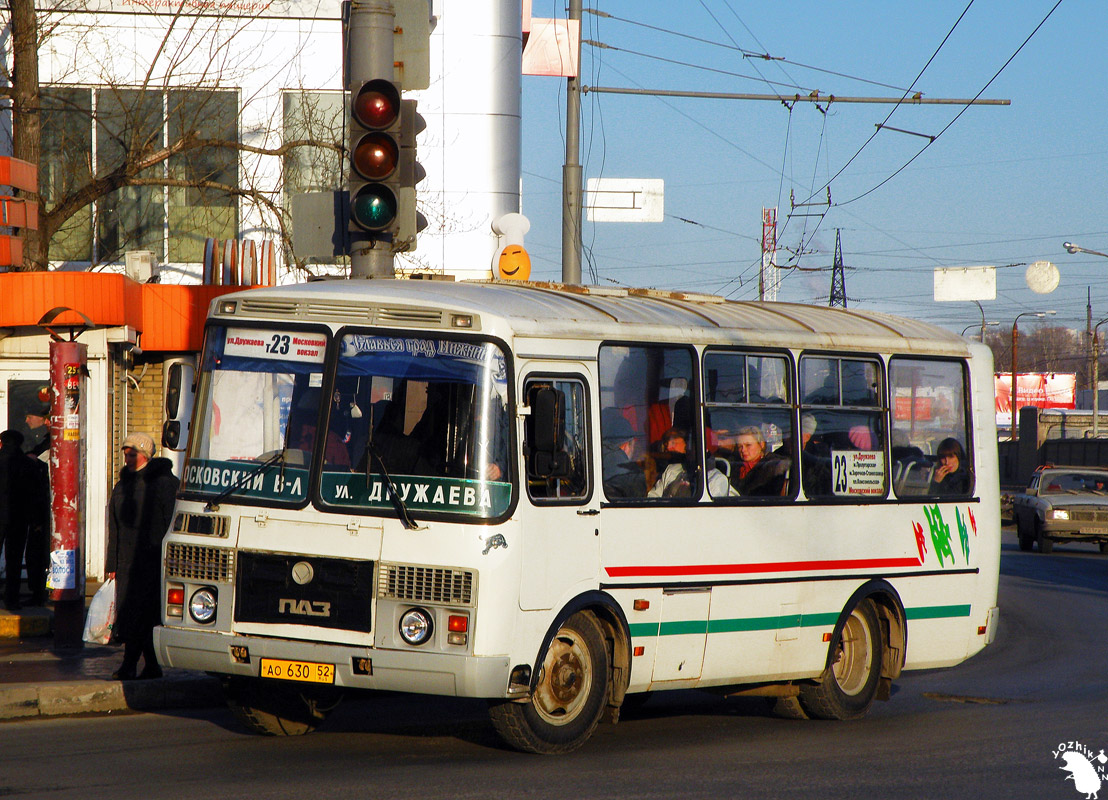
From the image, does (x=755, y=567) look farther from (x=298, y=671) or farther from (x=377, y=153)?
(x=377, y=153)

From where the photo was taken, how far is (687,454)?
29.8ft

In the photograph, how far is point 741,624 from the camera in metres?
9.24

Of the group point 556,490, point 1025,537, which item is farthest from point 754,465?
point 1025,537

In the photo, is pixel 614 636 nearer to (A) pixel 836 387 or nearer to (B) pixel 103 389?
(A) pixel 836 387

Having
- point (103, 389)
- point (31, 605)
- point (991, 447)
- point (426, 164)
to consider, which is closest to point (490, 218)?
point (426, 164)

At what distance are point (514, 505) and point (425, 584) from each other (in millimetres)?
627

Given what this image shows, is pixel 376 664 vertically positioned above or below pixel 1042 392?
below

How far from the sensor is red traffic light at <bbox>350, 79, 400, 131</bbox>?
394 inches

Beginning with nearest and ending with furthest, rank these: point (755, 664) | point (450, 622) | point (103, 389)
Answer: point (450, 622) < point (755, 664) < point (103, 389)

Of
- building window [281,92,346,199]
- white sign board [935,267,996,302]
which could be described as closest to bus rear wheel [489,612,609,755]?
building window [281,92,346,199]

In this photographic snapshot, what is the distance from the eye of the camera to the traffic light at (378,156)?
10.0 metres

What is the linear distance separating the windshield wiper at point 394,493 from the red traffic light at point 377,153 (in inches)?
107

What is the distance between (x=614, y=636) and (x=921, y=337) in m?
3.86

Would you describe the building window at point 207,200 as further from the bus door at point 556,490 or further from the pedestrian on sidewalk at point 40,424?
the bus door at point 556,490
